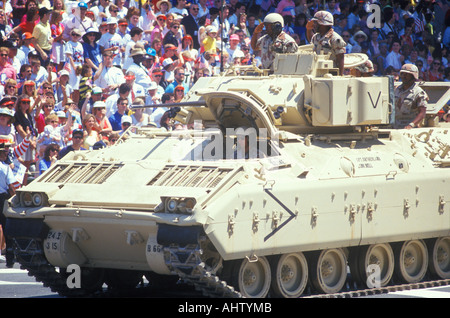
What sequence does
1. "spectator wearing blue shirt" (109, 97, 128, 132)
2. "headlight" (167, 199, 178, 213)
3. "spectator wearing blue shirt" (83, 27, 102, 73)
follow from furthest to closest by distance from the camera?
"spectator wearing blue shirt" (83, 27, 102, 73) < "spectator wearing blue shirt" (109, 97, 128, 132) < "headlight" (167, 199, 178, 213)

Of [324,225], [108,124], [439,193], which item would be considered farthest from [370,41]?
[324,225]

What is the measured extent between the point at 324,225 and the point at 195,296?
226 cm

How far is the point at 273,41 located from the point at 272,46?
109 millimetres

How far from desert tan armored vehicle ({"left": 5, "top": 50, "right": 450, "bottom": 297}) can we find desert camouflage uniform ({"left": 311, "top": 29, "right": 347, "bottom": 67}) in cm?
43

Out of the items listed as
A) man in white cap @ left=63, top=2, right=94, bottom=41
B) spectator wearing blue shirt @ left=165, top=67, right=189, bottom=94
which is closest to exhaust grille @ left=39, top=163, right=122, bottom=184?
man in white cap @ left=63, top=2, right=94, bottom=41

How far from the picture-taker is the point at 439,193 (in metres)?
17.9

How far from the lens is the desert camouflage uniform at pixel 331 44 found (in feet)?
60.5

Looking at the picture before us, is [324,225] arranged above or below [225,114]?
below

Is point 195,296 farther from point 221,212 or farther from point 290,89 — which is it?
point 290,89

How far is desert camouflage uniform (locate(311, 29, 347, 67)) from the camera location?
1844cm

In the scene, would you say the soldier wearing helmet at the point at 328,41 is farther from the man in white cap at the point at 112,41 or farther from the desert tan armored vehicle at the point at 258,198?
the man in white cap at the point at 112,41

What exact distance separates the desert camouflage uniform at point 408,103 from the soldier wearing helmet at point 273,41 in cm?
252

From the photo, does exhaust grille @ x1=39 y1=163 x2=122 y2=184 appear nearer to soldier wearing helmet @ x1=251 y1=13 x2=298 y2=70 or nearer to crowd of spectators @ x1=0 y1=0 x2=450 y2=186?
crowd of spectators @ x1=0 y1=0 x2=450 y2=186

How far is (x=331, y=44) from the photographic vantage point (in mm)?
18500
